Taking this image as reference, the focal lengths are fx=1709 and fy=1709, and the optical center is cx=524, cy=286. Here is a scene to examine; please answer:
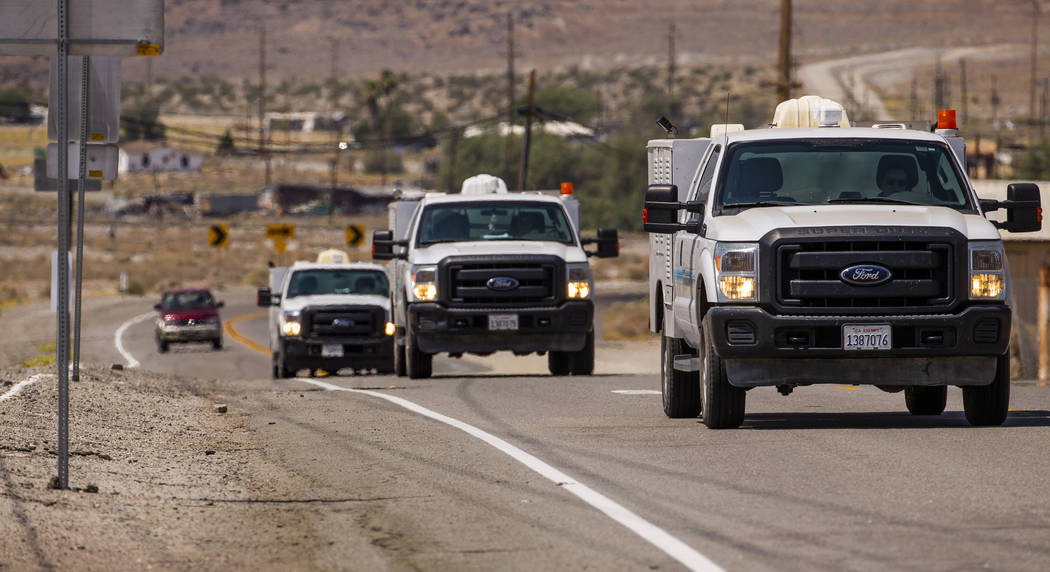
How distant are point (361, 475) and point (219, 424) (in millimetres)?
5022

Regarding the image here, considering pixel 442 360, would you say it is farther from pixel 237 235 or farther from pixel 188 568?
pixel 237 235

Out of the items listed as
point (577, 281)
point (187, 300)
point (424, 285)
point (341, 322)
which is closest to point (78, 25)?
point (424, 285)

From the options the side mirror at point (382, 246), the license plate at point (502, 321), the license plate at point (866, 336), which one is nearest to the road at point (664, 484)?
the license plate at point (866, 336)

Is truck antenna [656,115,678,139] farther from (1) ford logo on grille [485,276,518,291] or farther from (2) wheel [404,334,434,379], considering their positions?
(2) wheel [404,334,434,379]

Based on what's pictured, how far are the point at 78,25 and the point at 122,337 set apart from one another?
4323 cm

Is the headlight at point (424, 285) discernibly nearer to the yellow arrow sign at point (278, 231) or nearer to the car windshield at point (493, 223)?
the car windshield at point (493, 223)

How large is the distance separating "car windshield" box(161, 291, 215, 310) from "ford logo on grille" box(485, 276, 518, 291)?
2688 centimetres

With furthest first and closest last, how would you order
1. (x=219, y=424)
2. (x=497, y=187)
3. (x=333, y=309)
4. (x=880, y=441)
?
(x=333, y=309) → (x=497, y=187) → (x=219, y=424) → (x=880, y=441)

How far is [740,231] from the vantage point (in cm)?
1270

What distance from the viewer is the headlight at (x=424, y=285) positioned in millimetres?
21781

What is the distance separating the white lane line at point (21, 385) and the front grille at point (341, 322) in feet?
22.9

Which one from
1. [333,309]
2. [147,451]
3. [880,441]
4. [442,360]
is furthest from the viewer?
[442,360]

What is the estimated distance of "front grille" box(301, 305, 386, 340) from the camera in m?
27.7

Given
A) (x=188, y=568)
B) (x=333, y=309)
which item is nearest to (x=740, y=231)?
(x=188, y=568)
